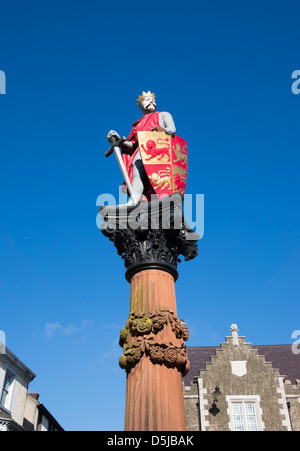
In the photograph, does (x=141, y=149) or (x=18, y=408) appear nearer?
(x=141, y=149)

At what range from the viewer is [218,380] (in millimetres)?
26688

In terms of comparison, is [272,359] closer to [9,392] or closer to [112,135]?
[9,392]

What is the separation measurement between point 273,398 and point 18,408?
49.7 feet

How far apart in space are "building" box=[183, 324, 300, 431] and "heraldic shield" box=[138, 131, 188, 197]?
20.0 meters

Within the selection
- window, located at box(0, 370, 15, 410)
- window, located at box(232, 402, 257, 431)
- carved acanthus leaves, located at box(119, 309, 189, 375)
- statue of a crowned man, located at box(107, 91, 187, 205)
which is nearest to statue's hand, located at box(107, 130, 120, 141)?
statue of a crowned man, located at box(107, 91, 187, 205)

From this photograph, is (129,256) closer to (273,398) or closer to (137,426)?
(137,426)

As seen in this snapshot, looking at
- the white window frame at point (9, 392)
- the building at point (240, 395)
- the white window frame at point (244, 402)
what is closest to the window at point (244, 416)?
the building at point (240, 395)

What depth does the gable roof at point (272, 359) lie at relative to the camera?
96.1ft

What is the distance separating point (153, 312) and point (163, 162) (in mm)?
3152

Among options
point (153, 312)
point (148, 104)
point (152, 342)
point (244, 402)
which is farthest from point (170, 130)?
point (244, 402)

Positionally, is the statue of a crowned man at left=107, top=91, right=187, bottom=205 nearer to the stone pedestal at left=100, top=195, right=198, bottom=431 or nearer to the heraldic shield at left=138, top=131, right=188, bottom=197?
the heraldic shield at left=138, top=131, right=188, bottom=197

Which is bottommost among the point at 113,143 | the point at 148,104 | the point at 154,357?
the point at 154,357

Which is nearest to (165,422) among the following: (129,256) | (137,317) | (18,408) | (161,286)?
(137,317)

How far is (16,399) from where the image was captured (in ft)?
88.2
